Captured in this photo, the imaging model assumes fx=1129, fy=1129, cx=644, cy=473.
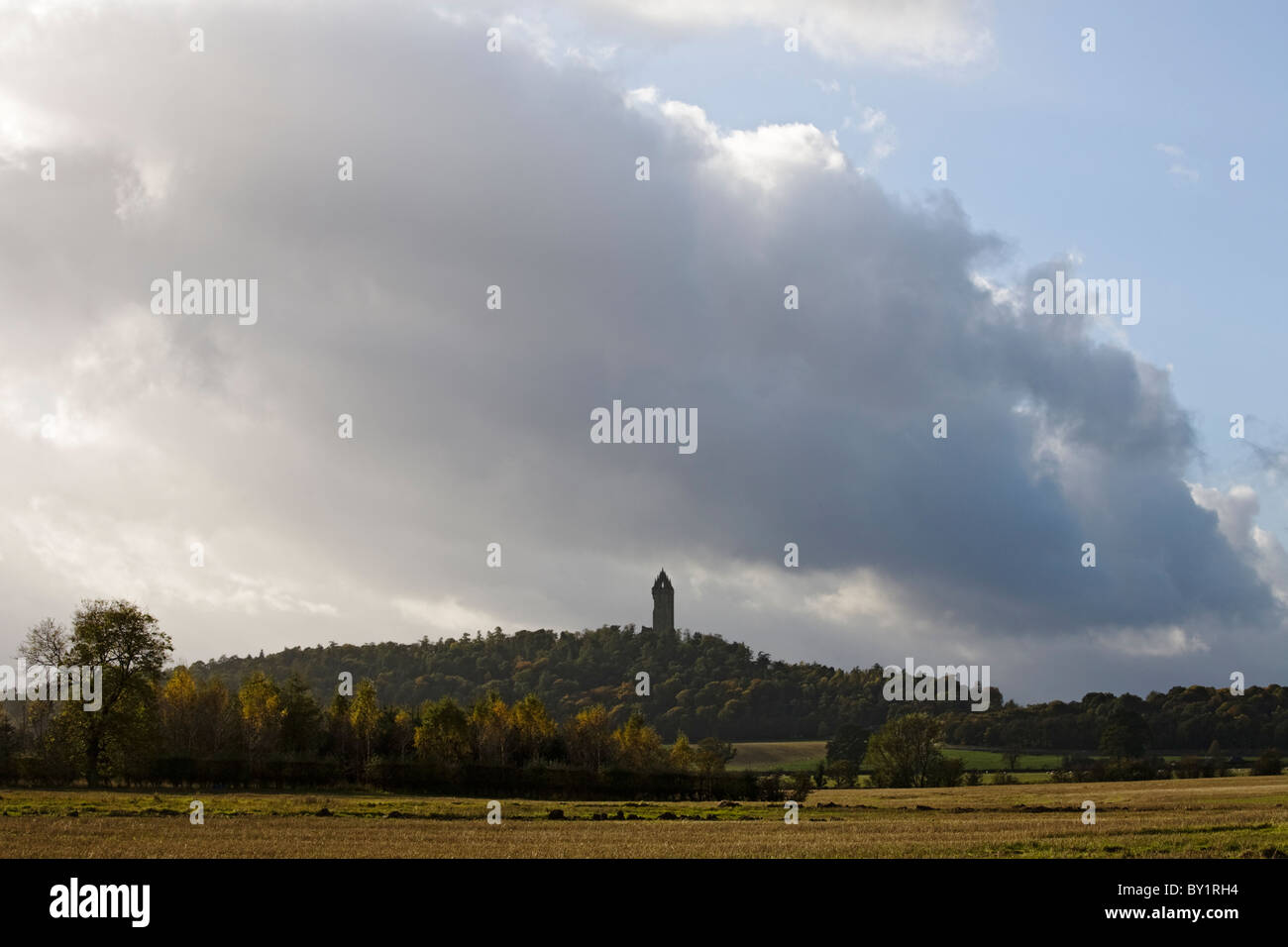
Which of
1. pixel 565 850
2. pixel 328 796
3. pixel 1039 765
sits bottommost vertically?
Result: pixel 1039 765

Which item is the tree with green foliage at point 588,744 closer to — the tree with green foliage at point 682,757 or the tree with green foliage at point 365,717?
the tree with green foliage at point 682,757

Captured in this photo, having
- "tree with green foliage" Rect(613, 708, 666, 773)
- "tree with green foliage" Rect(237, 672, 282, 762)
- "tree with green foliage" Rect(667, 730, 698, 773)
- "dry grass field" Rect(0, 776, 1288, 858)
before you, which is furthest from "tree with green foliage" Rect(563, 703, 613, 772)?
"dry grass field" Rect(0, 776, 1288, 858)

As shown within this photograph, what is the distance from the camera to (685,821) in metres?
66.1

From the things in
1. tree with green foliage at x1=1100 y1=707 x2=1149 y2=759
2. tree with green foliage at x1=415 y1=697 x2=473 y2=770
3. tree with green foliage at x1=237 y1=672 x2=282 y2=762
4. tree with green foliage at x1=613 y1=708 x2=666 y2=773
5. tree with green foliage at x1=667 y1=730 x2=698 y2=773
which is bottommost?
tree with green foliage at x1=1100 y1=707 x2=1149 y2=759

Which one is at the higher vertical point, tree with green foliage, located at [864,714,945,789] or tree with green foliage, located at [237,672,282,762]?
tree with green foliage, located at [237,672,282,762]

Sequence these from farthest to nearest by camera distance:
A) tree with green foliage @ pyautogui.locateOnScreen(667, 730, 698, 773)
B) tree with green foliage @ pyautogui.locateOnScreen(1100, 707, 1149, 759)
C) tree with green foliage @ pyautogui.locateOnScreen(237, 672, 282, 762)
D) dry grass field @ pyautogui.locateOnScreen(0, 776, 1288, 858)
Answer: tree with green foliage @ pyautogui.locateOnScreen(1100, 707, 1149, 759) → tree with green foliage @ pyautogui.locateOnScreen(667, 730, 698, 773) → tree with green foliage @ pyautogui.locateOnScreen(237, 672, 282, 762) → dry grass field @ pyautogui.locateOnScreen(0, 776, 1288, 858)

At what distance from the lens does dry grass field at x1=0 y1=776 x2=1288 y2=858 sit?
4162cm

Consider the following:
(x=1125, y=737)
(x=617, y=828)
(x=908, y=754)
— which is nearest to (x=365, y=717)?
(x=908, y=754)

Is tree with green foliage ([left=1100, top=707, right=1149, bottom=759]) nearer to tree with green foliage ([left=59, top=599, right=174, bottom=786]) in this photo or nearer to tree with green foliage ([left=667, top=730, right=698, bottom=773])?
tree with green foliage ([left=667, top=730, right=698, bottom=773])

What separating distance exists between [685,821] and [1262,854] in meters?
34.3

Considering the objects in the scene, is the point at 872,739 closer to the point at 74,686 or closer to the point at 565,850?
the point at 74,686
